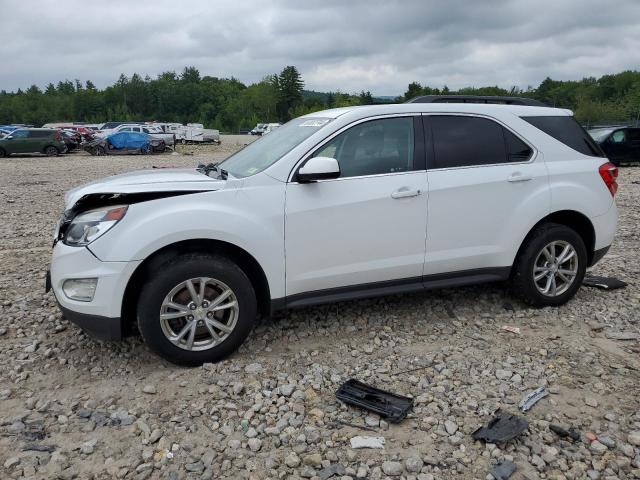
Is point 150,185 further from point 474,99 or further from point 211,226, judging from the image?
point 474,99

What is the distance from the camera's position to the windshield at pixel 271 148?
407 cm

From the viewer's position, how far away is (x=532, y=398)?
3381 mm

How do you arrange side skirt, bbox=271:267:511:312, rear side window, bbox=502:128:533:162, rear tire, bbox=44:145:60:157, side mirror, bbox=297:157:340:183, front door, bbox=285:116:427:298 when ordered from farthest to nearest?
rear tire, bbox=44:145:60:157 → rear side window, bbox=502:128:533:162 → side skirt, bbox=271:267:511:312 → front door, bbox=285:116:427:298 → side mirror, bbox=297:157:340:183

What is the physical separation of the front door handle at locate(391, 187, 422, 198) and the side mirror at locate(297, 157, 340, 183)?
539 mm

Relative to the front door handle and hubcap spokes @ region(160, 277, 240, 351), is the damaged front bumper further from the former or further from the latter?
the front door handle

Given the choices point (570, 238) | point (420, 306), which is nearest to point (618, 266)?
point (570, 238)

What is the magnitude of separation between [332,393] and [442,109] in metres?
2.50

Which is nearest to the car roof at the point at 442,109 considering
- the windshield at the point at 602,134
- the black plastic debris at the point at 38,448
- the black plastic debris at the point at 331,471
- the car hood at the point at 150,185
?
the car hood at the point at 150,185

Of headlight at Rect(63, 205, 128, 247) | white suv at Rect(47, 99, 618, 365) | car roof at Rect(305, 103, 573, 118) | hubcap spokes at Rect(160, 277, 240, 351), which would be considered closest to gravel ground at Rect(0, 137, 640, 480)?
hubcap spokes at Rect(160, 277, 240, 351)

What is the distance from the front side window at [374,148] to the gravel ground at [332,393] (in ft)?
4.48

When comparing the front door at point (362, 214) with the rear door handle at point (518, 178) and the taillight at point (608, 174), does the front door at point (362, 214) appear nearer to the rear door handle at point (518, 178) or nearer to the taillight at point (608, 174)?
the rear door handle at point (518, 178)

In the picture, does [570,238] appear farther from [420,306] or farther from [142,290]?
[142,290]

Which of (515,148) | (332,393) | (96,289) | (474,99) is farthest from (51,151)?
(332,393)

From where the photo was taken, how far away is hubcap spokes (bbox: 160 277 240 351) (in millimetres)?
3598
